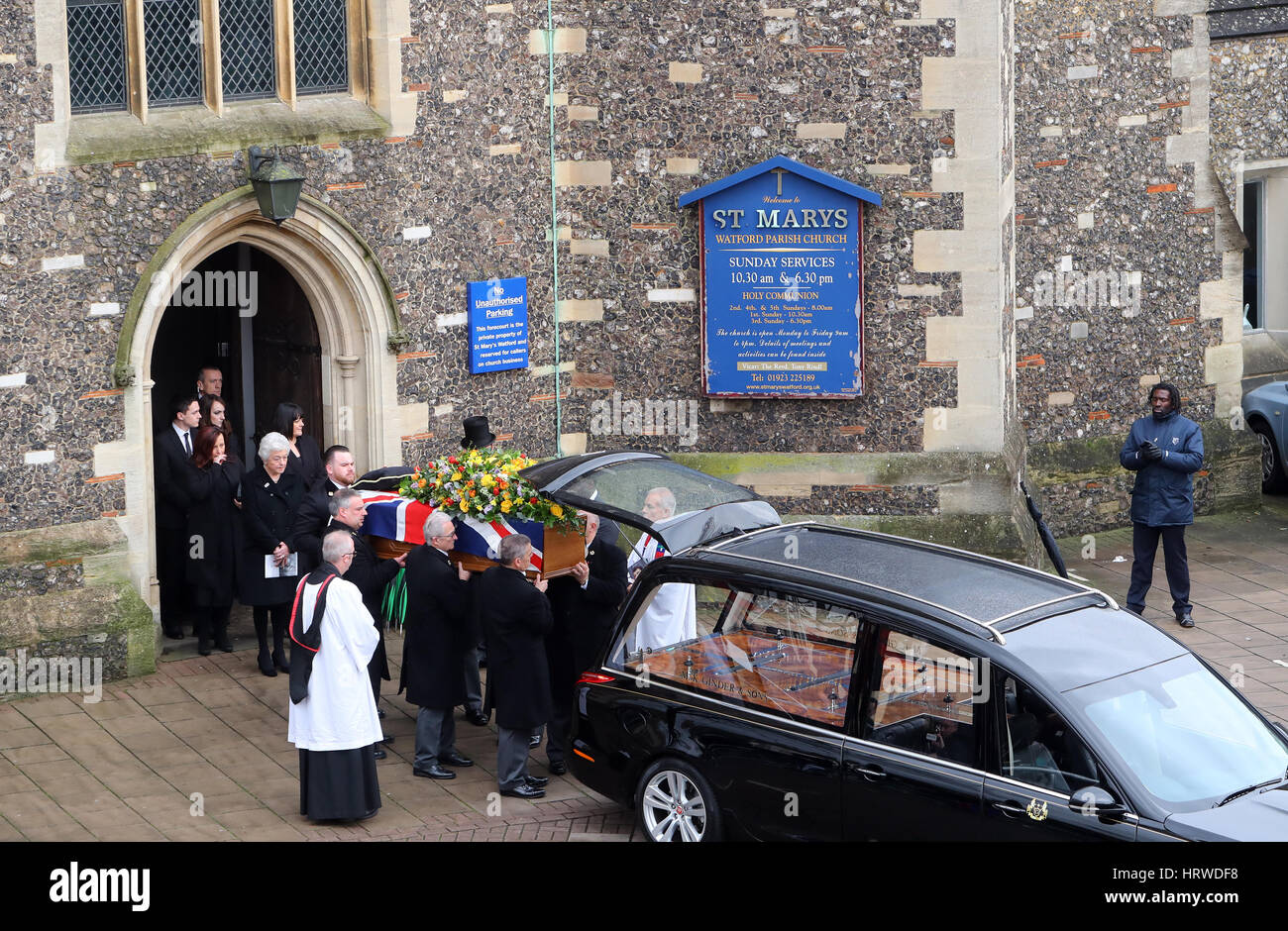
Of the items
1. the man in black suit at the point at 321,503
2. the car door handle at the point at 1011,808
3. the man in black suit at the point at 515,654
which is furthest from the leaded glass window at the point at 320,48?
the car door handle at the point at 1011,808

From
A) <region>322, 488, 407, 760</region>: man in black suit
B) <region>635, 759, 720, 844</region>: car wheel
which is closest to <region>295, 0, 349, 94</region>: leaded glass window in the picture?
<region>322, 488, 407, 760</region>: man in black suit

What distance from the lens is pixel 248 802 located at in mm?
9445

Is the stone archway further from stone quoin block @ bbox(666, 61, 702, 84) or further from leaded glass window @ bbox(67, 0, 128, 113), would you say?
stone quoin block @ bbox(666, 61, 702, 84)

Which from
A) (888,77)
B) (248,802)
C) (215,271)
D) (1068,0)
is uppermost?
(1068,0)

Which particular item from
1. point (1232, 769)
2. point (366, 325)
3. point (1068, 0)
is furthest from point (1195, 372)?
point (1232, 769)

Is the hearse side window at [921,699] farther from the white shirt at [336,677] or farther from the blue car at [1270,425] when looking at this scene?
the blue car at [1270,425]

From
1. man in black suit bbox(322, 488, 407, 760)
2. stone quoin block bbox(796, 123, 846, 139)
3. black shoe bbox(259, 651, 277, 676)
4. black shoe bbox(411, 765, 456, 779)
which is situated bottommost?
black shoe bbox(411, 765, 456, 779)

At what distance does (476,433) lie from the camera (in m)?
12.0

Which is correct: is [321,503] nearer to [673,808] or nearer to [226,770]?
[226,770]

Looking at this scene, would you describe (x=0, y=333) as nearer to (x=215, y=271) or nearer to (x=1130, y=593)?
(x=215, y=271)

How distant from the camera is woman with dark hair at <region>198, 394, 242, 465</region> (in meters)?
11.9

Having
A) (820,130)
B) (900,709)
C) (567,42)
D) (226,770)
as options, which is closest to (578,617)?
(226,770)

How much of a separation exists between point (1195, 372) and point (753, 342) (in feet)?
16.8

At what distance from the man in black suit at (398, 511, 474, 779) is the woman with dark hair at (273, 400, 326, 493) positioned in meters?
1.97
